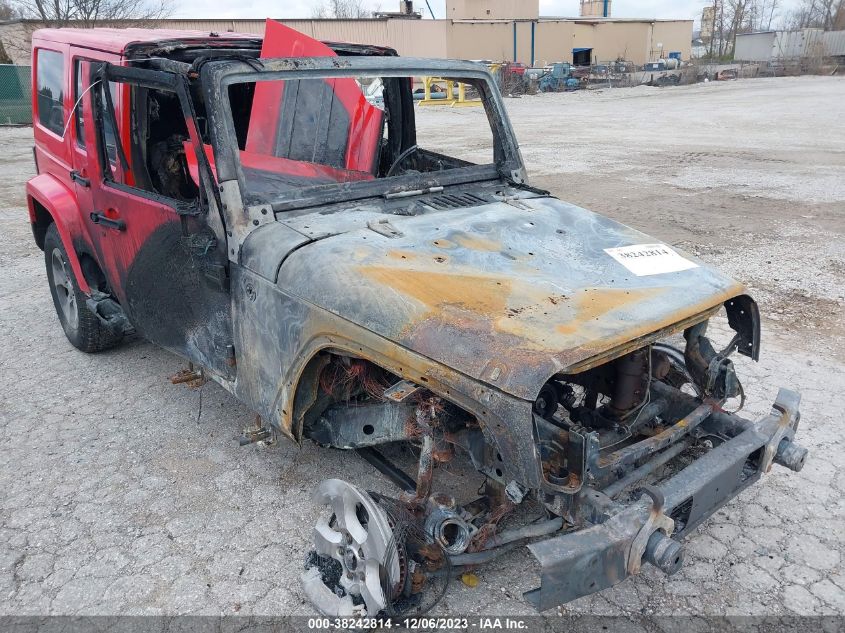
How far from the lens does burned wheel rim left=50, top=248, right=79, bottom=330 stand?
458cm

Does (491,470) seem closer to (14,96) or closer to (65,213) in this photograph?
(65,213)

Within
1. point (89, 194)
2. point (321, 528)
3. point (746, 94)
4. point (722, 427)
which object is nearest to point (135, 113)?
point (89, 194)

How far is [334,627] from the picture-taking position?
8.33ft

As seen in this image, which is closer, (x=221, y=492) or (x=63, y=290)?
(x=221, y=492)

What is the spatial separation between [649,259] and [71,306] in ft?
12.9

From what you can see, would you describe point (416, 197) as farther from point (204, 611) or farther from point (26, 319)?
point (26, 319)

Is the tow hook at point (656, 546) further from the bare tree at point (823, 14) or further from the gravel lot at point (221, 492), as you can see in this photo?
the bare tree at point (823, 14)

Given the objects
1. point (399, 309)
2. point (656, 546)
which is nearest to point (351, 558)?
point (399, 309)

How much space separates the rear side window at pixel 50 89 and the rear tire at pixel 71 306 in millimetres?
719

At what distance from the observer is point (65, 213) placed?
13.4 ft

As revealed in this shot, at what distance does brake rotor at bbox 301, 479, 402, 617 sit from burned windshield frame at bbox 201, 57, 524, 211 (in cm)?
136

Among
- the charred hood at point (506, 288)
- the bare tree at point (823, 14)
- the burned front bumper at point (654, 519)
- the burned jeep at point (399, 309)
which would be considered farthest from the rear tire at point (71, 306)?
the bare tree at point (823, 14)

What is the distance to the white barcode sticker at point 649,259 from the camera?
281cm

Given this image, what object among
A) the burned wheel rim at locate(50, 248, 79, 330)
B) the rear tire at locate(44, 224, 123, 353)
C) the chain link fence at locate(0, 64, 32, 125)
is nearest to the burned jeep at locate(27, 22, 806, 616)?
the rear tire at locate(44, 224, 123, 353)
